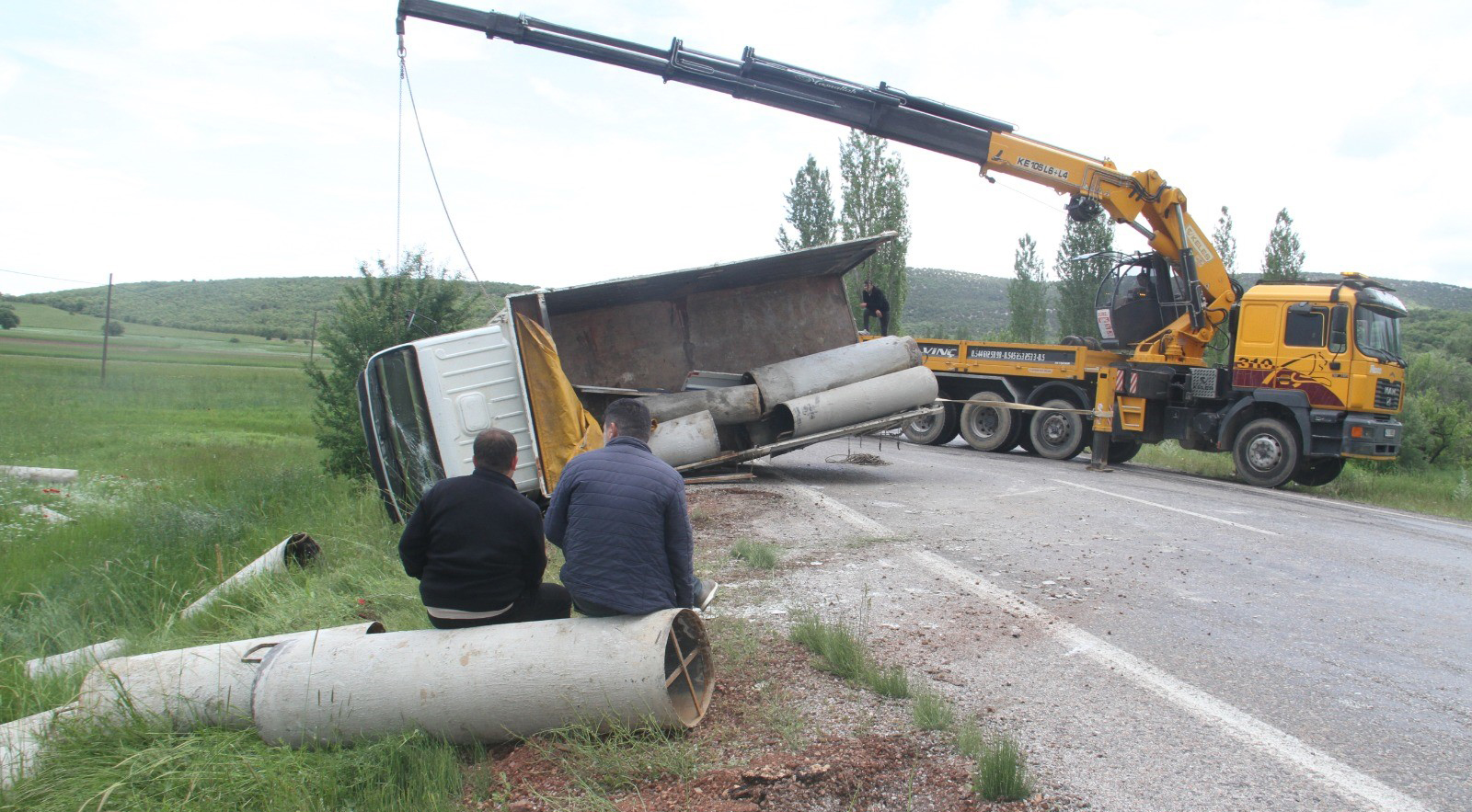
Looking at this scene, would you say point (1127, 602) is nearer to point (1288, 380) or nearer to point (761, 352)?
point (761, 352)

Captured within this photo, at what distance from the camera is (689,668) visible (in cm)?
410

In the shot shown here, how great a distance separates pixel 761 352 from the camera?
40.5ft

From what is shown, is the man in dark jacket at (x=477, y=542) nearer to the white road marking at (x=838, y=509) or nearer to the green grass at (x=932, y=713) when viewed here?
the green grass at (x=932, y=713)

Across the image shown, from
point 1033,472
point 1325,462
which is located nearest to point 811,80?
point 1033,472

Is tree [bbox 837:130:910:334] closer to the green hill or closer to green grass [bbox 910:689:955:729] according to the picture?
the green hill

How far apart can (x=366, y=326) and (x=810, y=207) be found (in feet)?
84.9

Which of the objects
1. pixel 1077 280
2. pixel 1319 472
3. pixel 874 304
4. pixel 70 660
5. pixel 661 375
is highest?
pixel 1077 280

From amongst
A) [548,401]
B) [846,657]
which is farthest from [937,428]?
[846,657]

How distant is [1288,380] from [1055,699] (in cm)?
1012

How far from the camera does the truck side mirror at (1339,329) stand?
38.5ft

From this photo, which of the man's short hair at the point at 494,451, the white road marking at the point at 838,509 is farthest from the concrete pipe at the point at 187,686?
the white road marking at the point at 838,509

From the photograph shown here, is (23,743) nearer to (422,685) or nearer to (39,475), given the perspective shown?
(422,685)

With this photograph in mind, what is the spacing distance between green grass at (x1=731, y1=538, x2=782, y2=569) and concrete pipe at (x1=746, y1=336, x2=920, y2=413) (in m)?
3.63

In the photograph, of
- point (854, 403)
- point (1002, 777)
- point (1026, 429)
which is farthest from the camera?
point (1026, 429)
